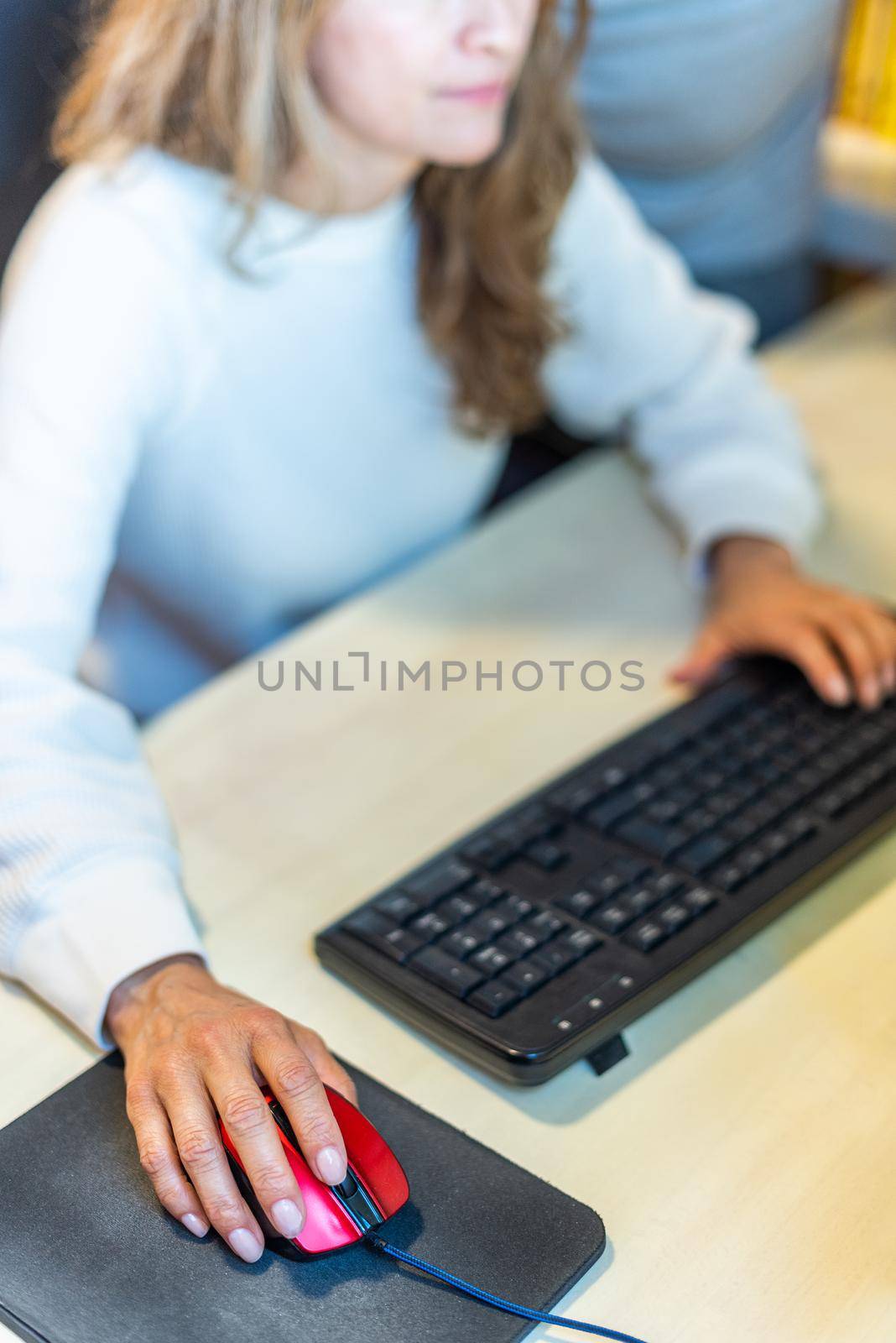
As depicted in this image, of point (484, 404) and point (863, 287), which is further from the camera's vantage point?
point (863, 287)

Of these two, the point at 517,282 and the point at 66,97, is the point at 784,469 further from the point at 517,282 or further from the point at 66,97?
the point at 66,97

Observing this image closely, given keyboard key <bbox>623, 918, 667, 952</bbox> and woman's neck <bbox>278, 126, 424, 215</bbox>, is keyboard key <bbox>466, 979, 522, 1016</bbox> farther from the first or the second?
woman's neck <bbox>278, 126, 424, 215</bbox>

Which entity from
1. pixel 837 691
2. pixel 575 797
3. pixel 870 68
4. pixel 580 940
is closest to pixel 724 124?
pixel 870 68

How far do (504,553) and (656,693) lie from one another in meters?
0.18

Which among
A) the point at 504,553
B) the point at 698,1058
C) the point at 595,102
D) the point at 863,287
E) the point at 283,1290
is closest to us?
the point at 283,1290

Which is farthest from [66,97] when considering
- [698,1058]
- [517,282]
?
[698,1058]

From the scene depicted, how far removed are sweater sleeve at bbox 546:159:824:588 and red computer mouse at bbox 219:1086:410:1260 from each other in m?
0.57

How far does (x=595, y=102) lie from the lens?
113 cm

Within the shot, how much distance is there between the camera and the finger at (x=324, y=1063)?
1.80 feet

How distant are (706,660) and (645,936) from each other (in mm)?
265

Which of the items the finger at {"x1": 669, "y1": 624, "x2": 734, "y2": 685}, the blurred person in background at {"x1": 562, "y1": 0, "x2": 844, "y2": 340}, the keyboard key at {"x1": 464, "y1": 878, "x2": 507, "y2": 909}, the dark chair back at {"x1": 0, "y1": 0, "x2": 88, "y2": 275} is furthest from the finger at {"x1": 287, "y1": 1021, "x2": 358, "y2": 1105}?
the blurred person in background at {"x1": 562, "y1": 0, "x2": 844, "y2": 340}

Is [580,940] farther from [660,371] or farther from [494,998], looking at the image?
[660,371]

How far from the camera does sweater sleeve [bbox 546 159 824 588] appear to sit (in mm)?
1003

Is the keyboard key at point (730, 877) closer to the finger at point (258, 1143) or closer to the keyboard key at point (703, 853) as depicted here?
the keyboard key at point (703, 853)
